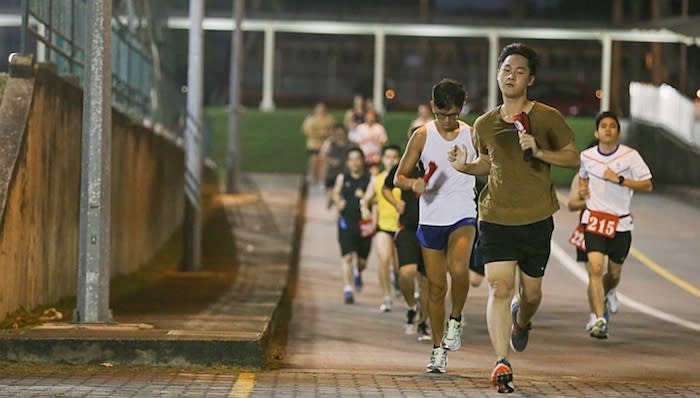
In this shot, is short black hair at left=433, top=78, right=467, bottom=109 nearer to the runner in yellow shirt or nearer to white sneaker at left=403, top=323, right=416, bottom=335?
white sneaker at left=403, top=323, right=416, bottom=335

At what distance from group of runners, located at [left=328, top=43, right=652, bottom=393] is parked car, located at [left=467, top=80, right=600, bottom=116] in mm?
31179

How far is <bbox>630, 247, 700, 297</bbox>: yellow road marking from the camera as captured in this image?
72.2 ft

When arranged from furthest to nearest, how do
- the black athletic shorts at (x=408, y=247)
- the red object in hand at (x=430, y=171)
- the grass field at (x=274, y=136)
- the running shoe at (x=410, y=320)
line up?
the grass field at (x=274, y=136)
the running shoe at (x=410, y=320)
the black athletic shorts at (x=408, y=247)
the red object in hand at (x=430, y=171)

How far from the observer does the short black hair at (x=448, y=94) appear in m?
12.2

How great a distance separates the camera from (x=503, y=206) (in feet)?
36.2

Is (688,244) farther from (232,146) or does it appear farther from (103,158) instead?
(103,158)

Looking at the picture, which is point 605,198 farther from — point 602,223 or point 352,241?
point 352,241

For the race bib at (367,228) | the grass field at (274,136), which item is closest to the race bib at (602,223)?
the race bib at (367,228)

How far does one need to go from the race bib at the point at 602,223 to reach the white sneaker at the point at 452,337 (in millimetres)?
4034

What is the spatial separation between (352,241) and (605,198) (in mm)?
5318

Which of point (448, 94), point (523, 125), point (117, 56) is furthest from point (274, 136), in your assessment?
point (523, 125)

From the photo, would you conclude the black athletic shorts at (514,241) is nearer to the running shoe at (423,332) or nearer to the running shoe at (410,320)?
the running shoe at (423,332)

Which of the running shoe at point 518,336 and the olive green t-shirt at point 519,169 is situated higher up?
the olive green t-shirt at point 519,169

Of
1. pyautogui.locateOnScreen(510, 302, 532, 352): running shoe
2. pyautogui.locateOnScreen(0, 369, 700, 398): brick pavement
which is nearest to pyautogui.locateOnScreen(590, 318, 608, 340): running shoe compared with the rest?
pyautogui.locateOnScreen(510, 302, 532, 352): running shoe
